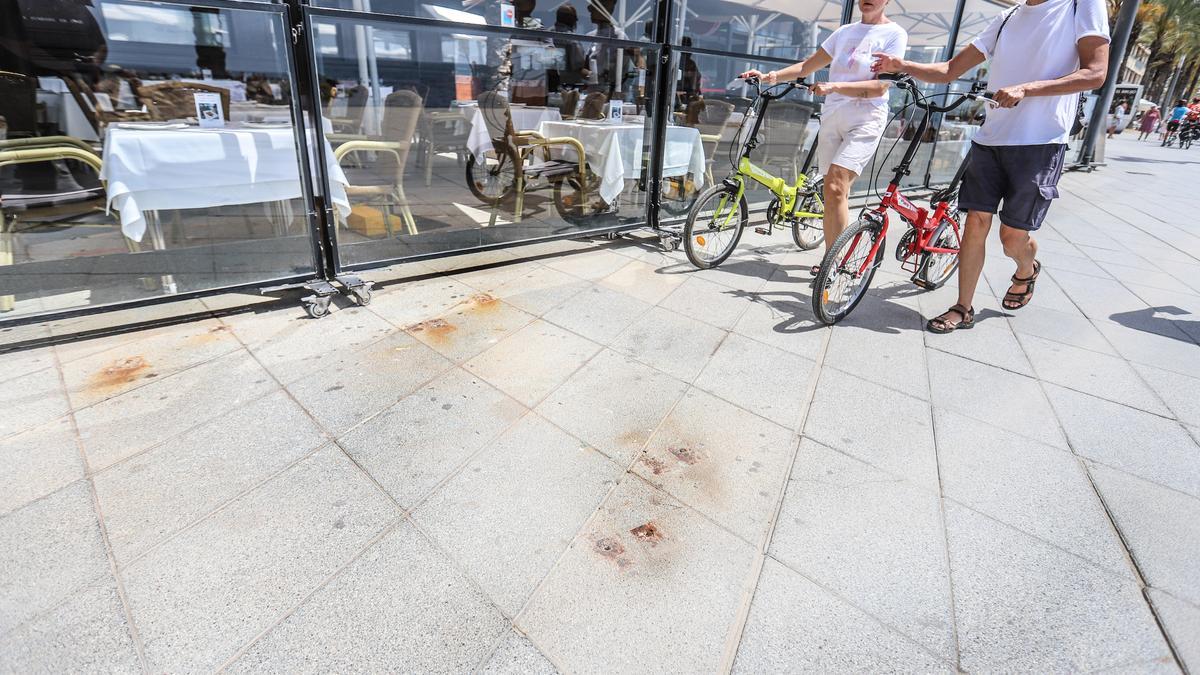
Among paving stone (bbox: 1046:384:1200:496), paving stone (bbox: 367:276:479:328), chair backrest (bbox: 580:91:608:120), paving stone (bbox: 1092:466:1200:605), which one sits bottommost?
paving stone (bbox: 1092:466:1200:605)

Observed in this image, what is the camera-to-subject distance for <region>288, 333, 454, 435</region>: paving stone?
8.36 ft

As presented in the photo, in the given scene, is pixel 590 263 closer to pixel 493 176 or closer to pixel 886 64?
pixel 493 176

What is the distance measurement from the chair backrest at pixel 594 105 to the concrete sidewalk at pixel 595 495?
96.4 inches

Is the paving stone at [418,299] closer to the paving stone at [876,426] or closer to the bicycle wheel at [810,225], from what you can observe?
the paving stone at [876,426]

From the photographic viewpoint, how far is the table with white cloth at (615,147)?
5.08 m

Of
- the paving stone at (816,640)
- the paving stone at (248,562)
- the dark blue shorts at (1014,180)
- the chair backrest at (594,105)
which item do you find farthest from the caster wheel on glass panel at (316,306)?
the dark blue shorts at (1014,180)

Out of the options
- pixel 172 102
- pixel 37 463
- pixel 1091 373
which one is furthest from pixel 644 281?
pixel 172 102

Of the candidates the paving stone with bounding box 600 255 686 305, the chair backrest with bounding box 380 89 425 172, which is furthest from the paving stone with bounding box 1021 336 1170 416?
the chair backrest with bounding box 380 89 425 172

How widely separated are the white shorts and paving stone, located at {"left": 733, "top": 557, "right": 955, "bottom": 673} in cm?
309

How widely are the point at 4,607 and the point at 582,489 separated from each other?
5.49 feet

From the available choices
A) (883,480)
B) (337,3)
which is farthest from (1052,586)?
(337,3)

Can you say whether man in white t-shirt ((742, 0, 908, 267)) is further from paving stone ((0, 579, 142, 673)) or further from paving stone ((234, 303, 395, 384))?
paving stone ((0, 579, 142, 673))

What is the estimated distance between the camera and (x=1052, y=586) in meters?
1.78

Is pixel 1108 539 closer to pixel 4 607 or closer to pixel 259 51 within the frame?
pixel 4 607
